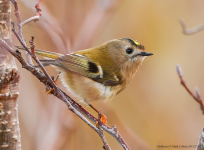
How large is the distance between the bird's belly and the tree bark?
1.60 ft

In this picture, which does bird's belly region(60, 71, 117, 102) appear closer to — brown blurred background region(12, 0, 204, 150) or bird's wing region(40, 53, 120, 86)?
bird's wing region(40, 53, 120, 86)

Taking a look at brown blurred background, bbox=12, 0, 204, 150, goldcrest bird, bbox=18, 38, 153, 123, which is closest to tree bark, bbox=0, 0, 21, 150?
goldcrest bird, bbox=18, 38, 153, 123

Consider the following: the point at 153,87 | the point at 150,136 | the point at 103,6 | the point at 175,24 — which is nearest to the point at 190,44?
the point at 175,24

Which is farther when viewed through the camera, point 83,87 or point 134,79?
point 134,79

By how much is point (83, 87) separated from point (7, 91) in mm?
541

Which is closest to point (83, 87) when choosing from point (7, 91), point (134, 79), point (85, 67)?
point (85, 67)

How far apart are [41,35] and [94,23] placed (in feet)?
1.68

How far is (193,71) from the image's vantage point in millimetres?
2830

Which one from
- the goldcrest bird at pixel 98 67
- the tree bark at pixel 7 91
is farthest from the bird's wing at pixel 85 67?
the tree bark at pixel 7 91

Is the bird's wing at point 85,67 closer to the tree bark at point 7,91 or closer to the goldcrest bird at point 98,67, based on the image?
the goldcrest bird at point 98,67

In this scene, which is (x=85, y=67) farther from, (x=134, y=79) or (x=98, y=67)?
(x=134, y=79)

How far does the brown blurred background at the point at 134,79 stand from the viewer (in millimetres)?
1840

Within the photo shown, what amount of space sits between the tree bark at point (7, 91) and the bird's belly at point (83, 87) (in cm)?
49

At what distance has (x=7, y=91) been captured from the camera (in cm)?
84
